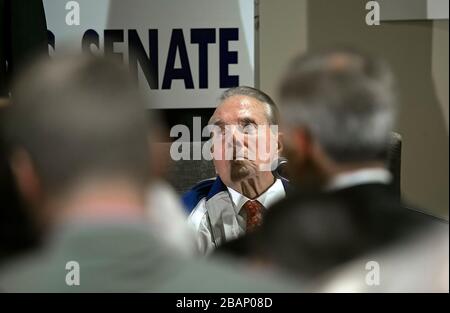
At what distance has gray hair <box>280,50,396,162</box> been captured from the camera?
120 centimetres

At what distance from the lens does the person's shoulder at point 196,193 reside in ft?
4.46

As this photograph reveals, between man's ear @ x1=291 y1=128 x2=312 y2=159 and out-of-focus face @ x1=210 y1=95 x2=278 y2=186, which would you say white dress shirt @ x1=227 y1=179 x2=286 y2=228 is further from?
man's ear @ x1=291 y1=128 x2=312 y2=159

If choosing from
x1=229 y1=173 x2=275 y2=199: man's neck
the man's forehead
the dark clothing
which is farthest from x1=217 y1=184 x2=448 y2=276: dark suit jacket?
the dark clothing

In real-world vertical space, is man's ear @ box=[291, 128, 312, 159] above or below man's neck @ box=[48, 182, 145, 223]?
above

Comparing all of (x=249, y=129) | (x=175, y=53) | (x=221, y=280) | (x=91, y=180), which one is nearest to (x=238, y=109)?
(x=249, y=129)

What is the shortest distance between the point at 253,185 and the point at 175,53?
281 mm

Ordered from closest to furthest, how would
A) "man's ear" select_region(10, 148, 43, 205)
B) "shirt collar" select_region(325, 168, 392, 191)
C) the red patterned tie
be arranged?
"man's ear" select_region(10, 148, 43, 205), "shirt collar" select_region(325, 168, 392, 191), the red patterned tie

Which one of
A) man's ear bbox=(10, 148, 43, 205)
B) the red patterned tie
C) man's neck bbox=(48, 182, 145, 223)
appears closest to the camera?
man's neck bbox=(48, 182, 145, 223)

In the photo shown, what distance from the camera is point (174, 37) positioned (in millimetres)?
1458

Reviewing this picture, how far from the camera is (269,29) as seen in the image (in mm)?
1437

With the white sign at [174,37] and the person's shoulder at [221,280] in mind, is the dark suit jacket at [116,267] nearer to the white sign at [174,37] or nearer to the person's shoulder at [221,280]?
the person's shoulder at [221,280]

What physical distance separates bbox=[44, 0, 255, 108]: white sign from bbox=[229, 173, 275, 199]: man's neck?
6.7 inches

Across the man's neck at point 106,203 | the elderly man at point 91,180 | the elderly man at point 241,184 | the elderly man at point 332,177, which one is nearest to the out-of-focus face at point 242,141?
the elderly man at point 241,184

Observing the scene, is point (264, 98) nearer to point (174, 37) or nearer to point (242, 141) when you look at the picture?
point (242, 141)
